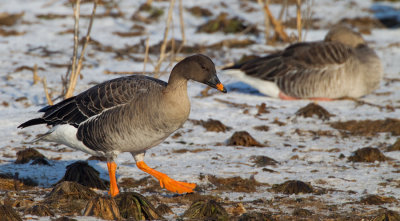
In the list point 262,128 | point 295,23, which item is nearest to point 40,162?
point 262,128

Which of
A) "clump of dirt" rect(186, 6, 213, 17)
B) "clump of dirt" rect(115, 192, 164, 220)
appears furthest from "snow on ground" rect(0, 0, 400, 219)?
"clump of dirt" rect(115, 192, 164, 220)

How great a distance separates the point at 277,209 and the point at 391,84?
7.08 metres

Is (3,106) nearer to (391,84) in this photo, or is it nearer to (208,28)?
(208,28)

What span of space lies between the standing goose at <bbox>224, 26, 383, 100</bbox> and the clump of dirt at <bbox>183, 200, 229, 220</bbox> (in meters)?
5.99

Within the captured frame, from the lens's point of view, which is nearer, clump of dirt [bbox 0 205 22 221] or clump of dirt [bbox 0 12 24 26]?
clump of dirt [bbox 0 205 22 221]

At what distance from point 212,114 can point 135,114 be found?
3686mm

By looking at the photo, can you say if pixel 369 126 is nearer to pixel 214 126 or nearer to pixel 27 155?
pixel 214 126

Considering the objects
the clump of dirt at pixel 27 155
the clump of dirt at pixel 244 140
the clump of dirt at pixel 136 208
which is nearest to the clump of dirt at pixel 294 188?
the clump of dirt at pixel 136 208

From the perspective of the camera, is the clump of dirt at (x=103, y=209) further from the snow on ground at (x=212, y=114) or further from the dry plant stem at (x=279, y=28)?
the dry plant stem at (x=279, y=28)

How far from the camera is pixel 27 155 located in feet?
23.2

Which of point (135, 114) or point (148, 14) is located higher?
point (148, 14)

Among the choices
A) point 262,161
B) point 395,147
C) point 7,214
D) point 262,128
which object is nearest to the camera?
point 7,214

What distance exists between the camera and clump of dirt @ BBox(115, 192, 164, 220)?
5242 mm

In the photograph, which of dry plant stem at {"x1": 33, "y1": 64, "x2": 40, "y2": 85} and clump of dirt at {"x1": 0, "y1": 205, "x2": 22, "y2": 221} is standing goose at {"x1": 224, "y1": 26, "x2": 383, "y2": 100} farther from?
clump of dirt at {"x1": 0, "y1": 205, "x2": 22, "y2": 221}
